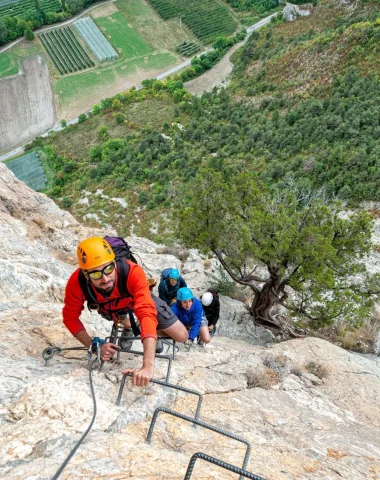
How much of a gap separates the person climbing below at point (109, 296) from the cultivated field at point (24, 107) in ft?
194

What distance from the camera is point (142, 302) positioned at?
594 centimetres

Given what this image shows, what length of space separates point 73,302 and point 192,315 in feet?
13.7

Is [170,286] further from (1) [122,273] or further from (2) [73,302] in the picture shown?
(1) [122,273]

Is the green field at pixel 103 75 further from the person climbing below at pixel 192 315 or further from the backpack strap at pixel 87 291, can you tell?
the backpack strap at pixel 87 291

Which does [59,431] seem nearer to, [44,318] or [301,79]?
[44,318]

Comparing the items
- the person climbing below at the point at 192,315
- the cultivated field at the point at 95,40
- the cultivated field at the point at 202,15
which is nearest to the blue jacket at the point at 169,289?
the person climbing below at the point at 192,315

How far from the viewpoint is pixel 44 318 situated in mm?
9039

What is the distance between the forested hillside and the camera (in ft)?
121

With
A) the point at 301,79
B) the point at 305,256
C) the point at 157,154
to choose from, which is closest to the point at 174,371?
the point at 305,256

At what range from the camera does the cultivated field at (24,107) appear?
60656 mm

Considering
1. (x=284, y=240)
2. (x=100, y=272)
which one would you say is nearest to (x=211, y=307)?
(x=284, y=240)

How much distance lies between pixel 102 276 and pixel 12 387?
7.46ft

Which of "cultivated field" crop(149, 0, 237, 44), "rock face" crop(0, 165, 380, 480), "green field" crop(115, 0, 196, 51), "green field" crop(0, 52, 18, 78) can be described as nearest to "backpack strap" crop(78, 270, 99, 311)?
"rock face" crop(0, 165, 380, 480)

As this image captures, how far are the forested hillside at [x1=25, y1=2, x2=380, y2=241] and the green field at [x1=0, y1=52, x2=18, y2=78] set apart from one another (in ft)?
60.8
